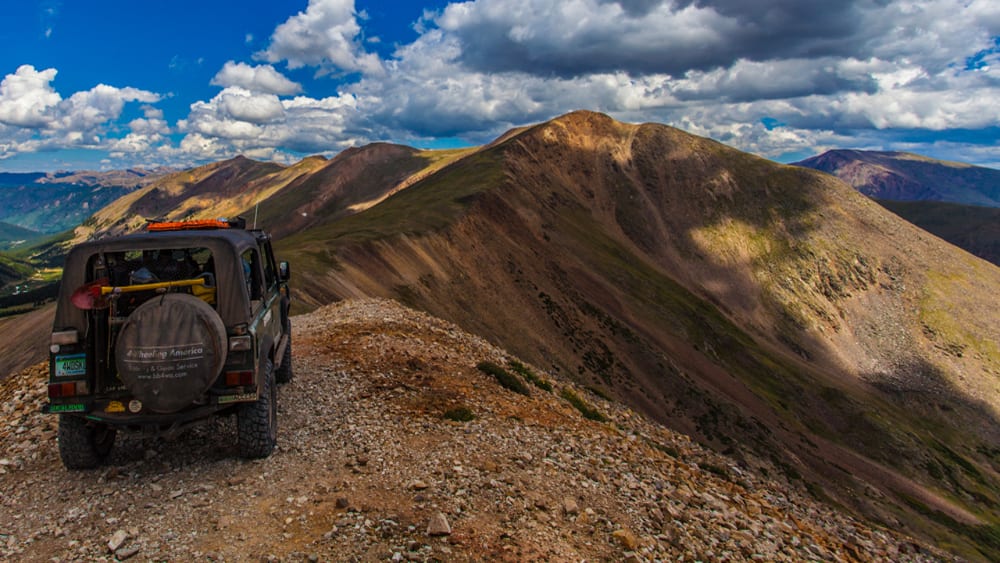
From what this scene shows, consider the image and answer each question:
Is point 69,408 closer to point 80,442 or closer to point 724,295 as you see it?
point 80,442

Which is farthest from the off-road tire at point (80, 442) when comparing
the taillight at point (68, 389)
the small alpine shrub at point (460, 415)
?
the small alpine shrub at point (460, 415)

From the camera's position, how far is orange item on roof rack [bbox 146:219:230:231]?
34.4ft

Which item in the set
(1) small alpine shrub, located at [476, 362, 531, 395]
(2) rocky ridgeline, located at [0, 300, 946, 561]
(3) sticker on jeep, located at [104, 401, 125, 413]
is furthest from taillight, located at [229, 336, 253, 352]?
(1) small alpine shrub, located at [476, 362, 531, 395]

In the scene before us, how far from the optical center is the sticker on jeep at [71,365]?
8570 millimetres

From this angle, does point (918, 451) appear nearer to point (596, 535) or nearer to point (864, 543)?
point (864, 543)

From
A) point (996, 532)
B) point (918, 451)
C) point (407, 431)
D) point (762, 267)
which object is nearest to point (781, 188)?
point (762, 267)

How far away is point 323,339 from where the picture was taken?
1806 centimetres

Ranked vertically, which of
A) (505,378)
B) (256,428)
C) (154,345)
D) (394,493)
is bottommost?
(505,378)

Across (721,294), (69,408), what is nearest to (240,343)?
(69,408)

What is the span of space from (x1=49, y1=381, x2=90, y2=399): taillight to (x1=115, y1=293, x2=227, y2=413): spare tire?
37.7 inches

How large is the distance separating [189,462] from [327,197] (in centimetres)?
17253

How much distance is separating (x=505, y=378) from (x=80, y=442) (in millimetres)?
10208

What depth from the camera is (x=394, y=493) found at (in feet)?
29.4

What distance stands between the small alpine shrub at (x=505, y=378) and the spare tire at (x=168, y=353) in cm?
904
